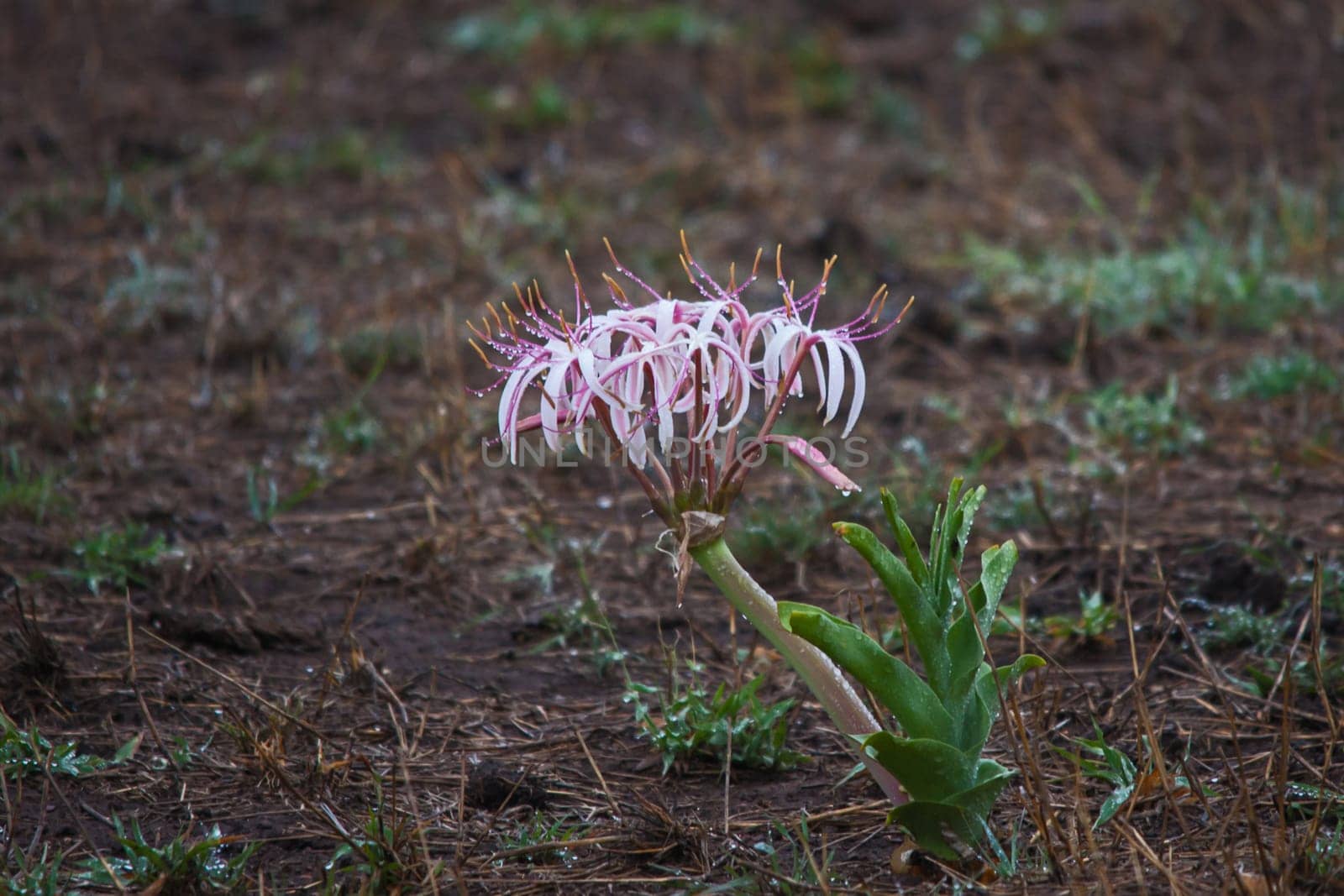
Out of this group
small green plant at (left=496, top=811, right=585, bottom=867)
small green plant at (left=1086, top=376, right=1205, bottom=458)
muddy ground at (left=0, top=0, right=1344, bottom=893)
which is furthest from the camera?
small green plant at (left=1086, top=376, right=1205, bottom=458)

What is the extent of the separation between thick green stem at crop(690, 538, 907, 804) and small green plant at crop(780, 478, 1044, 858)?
4cm

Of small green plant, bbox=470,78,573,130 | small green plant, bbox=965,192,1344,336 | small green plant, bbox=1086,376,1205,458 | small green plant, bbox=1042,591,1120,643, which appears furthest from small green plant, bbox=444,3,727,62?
small green plant, bbox=1042,591,1120,643

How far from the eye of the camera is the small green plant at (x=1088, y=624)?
2.82 m

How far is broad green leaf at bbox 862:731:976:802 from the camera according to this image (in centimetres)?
194

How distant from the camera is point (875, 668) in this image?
1992mm

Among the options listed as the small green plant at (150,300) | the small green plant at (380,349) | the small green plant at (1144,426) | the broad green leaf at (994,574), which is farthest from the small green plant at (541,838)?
the small green plant at (150,300)

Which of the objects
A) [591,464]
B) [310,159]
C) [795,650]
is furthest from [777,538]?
[310,159]

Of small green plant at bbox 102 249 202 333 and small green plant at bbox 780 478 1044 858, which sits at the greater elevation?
small green plant at bbox 780 478 1044 858

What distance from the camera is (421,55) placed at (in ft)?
23.5

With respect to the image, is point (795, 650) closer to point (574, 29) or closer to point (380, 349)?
point (380, 349)

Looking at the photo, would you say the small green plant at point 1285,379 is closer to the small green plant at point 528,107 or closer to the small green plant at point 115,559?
the small green plant at point 115,559

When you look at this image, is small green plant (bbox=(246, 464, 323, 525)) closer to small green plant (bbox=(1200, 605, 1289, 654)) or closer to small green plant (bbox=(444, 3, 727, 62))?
small green plant (bbox=(1200, 605, 1289, 654))

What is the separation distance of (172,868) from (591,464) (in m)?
2.06

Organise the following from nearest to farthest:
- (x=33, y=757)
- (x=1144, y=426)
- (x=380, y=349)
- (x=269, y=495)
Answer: (x=33, y=757) < (x=269, y=495) < (x=1144, y=426) < (x=380, y=349)
